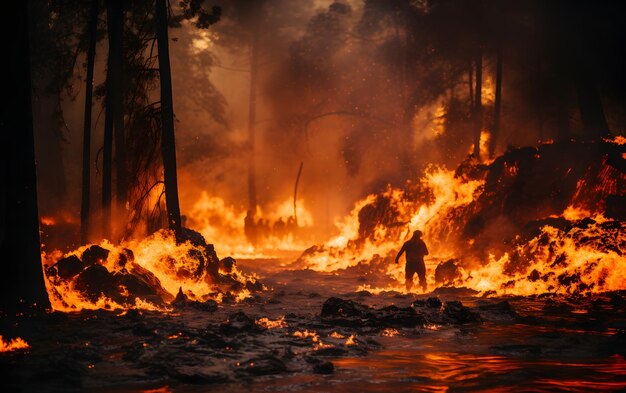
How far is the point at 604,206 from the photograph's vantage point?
18.5m

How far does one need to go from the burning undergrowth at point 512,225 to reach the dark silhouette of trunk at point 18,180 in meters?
9.97

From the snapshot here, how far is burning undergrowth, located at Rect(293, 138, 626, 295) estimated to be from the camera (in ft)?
53.1

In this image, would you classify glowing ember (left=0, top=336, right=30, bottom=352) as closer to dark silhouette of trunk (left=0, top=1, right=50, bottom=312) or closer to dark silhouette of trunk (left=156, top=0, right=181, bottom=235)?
dark silhouette of trunk (left=0, top=1, right=50, bottom=312)

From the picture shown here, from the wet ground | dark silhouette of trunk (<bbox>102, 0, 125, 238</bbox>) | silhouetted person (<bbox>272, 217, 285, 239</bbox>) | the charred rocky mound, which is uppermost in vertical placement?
dark silhouette of trunk (<bbox>102, 0, 125, 238</bbox>)

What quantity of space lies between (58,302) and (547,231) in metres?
12.4

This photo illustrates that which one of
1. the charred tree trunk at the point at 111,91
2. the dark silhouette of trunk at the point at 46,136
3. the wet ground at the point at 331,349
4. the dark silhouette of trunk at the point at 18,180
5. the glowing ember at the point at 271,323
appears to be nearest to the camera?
the wet ground at the point at 331,349

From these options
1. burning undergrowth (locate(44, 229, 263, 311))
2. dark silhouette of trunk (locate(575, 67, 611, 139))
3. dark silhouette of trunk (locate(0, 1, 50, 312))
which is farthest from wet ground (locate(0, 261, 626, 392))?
dark silhouette of trunk (locate(575, 67, 611, 139))

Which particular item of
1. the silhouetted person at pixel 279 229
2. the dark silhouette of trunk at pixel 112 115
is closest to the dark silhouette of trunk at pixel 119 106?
the dark silhouette of trunk at pixel 112 115

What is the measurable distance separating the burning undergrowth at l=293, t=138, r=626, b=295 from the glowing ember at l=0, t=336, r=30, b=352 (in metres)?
11.1

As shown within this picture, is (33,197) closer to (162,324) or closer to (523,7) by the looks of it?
(162,324)

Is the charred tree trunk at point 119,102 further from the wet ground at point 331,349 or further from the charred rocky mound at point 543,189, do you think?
the charred rocky mound at point 543,189

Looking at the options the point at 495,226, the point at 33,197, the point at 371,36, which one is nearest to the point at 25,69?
the point at 33,197

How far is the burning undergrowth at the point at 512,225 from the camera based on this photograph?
16172 millimetres

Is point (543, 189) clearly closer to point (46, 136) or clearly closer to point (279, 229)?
point (279, 229)
